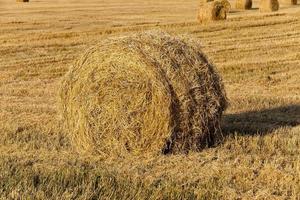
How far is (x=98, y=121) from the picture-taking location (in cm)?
701

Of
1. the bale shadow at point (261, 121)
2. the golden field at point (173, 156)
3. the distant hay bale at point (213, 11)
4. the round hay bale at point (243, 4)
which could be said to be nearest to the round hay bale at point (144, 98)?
the golden field at point (173, 156)

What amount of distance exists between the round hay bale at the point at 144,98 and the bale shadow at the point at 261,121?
885 millimetres

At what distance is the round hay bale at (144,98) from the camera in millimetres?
6785

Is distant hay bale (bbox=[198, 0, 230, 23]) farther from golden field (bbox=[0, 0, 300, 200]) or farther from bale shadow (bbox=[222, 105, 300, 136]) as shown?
bale shadow (bbox=[222, 105, 300, 136])

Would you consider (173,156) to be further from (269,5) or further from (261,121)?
(269,5)

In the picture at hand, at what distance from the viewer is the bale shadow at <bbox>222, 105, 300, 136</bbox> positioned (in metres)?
7.99

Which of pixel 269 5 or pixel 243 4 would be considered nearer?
pixel 269 5

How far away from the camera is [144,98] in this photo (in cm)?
683

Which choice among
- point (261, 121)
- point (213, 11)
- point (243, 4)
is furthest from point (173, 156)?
point (243, 4)

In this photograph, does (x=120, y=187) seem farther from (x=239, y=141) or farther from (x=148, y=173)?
(x=239, y=141)

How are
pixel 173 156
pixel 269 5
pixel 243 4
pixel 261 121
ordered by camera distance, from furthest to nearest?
pixel 243 4
pixel 269 5
pixel 261 121
pixel 173 156

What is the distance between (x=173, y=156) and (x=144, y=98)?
73 cm

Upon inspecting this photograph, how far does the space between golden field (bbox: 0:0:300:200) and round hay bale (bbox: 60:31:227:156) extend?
8.4 inches

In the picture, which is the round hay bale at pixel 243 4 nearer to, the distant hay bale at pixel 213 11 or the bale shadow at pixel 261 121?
the distant hay bale at pixel 213 11
